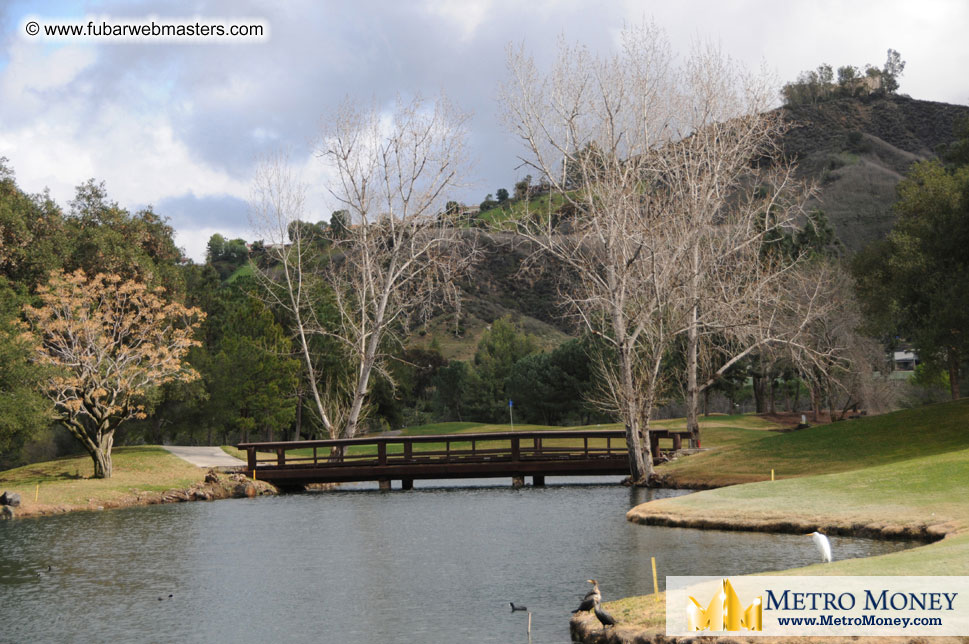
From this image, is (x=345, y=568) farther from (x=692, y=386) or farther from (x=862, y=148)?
(x=862, y=148)

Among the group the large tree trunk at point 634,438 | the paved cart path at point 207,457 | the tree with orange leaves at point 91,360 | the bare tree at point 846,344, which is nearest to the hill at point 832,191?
the bare tree at point 846,344

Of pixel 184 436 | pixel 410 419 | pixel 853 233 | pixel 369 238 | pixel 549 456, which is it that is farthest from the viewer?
pixel 853 233

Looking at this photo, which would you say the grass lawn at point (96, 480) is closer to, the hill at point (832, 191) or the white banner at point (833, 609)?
the white banner at point (833, 609)

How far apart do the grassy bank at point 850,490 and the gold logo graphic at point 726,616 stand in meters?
0.58

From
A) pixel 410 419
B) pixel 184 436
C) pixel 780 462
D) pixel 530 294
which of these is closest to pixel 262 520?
pixel 780 462

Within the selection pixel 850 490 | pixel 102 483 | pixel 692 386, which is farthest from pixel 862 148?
pixel 102 483

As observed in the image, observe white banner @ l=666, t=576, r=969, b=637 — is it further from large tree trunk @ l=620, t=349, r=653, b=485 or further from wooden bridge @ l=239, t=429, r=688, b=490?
wooden bridge @ l=239, t=429, r=688, b=490

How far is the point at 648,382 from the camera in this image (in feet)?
119

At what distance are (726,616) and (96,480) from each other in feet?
103

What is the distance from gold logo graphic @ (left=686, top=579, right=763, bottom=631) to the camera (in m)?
10.4

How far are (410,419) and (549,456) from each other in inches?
2148

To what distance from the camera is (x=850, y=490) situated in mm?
24703

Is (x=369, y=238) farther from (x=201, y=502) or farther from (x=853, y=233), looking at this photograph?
(x=853, y=233)

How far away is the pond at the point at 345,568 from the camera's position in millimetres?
13648
